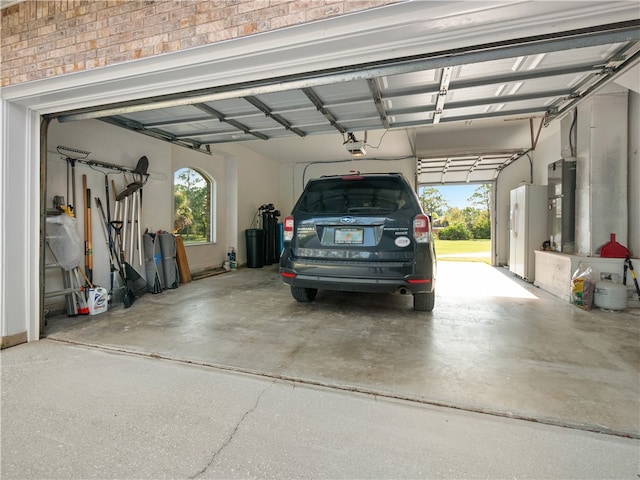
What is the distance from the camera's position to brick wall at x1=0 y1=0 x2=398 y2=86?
1.90 metres

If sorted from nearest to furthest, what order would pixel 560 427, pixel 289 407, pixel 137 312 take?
pixel 560 427, pixel 289 407, pixel 137 312

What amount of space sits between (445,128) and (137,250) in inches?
295

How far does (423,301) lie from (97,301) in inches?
159

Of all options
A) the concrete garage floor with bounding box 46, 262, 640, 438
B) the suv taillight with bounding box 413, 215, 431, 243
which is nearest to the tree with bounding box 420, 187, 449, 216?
the concrete garage floor with bounding box 46, 262, 640, 438

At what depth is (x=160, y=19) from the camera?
7.17 ft

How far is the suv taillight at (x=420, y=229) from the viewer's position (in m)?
3.12

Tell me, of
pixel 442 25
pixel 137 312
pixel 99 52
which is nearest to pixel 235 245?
pixel 137 312

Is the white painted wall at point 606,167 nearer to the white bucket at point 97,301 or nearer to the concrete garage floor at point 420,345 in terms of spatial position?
the concrete garage floor at point 420,345

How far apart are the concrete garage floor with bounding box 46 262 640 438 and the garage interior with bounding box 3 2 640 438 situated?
18mm

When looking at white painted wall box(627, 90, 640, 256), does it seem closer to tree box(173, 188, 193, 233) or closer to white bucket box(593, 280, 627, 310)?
white bucket box(593, 280, 627, 310)

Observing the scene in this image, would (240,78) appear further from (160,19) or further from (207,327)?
(207,327)

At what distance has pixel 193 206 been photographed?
22.7 ft

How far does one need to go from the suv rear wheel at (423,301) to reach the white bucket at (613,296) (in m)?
2.26

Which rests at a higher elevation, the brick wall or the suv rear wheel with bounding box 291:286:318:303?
the brick wall
